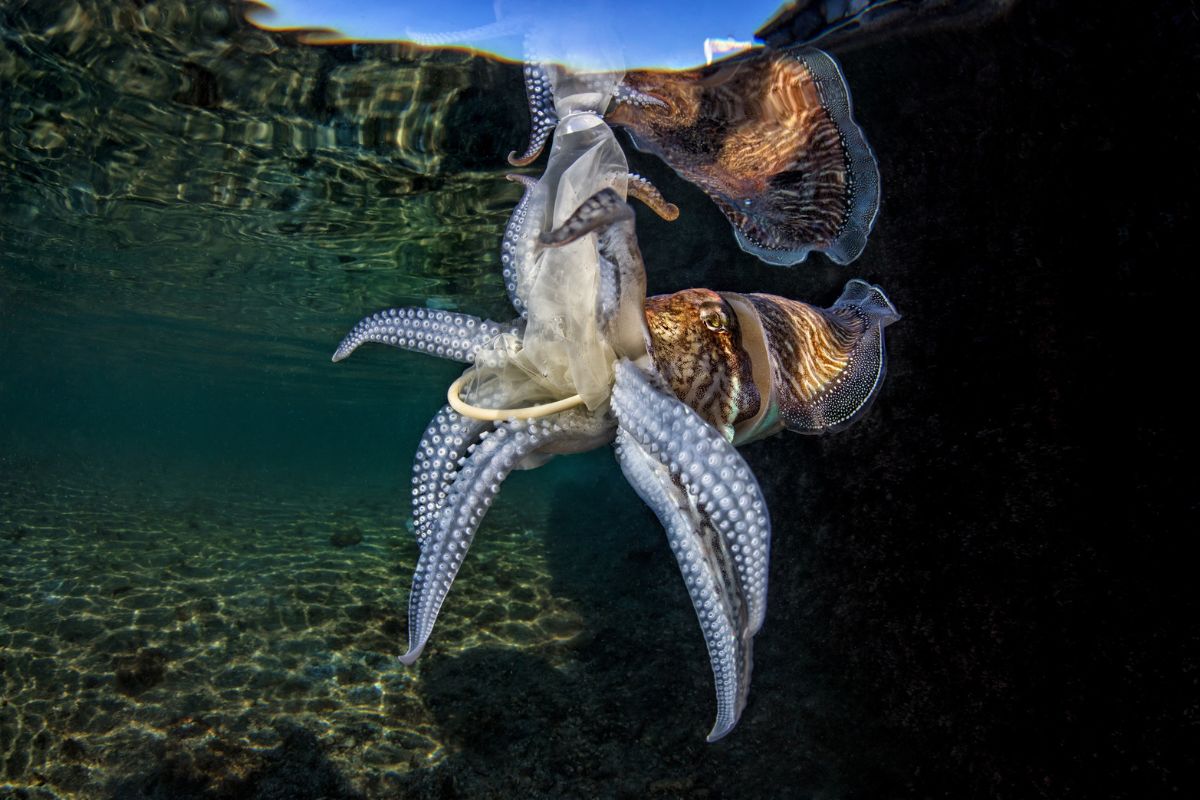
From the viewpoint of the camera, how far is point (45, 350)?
3806 centimetres

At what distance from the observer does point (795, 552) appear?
5.26 m

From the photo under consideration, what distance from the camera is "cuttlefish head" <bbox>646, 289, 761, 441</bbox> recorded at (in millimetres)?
2217

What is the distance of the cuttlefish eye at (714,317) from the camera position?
2.43 meters

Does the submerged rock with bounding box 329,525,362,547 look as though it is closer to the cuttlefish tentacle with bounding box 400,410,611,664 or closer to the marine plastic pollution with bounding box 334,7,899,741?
the marine plastic pollution with bounding box 334,7,899,741

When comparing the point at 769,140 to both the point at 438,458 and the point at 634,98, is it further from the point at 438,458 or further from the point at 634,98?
the point at 438,458

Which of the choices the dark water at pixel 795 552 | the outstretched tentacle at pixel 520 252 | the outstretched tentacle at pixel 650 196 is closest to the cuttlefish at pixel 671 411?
the outstretched tentacle at pixel 520 252

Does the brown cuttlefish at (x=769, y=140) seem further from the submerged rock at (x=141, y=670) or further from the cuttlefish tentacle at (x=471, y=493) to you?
the submerged rock at (x=141, y=670)

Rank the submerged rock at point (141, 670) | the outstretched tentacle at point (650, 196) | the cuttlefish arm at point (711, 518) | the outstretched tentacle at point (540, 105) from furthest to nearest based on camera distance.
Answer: the submerged rock at point (141, 670)
the outstretched tentacle at point (540, 105)
the outstretched tentacle at point (650, 196)
the cuttlefish arm at point (711, 518)

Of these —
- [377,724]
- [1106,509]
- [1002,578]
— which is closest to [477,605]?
[377,724]

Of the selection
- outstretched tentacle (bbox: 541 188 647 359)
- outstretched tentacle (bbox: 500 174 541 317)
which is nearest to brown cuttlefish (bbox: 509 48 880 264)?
outstretched tentacle (bbox: 500 174 541 317)

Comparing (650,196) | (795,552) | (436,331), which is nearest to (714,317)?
(650,196)

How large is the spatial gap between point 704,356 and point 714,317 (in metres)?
0.22

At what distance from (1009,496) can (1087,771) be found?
1.46 metres

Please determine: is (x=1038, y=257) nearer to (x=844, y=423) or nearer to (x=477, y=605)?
(x=844, y=423)
